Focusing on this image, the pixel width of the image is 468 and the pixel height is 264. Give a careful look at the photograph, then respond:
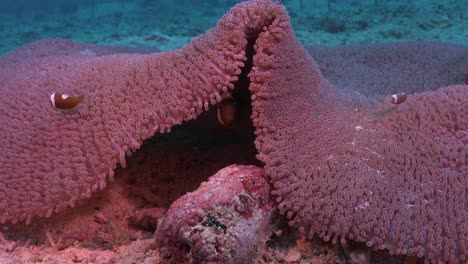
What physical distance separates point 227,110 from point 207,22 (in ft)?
27.7

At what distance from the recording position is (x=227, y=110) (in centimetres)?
223

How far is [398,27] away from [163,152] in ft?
20.8

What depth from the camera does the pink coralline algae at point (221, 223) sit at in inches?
61.6

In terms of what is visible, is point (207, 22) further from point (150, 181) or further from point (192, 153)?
point (150, 181)

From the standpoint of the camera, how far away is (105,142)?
75.7 inches

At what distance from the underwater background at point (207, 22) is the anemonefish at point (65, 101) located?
2.74m

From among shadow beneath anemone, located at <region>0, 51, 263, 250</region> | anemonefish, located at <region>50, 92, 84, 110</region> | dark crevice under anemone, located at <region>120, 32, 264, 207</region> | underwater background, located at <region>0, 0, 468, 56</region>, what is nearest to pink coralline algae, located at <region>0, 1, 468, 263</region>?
A: anemonefish, located at <region>50, 92, 84, 110</region>

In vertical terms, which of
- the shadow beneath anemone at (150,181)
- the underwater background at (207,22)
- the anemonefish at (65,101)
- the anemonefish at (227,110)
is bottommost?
the underwater background at (207,22)

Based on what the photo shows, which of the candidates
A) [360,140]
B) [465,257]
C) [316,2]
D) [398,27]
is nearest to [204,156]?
[360,140]

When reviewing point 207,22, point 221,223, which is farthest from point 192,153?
point 207,22

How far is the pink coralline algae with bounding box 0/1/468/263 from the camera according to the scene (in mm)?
1746

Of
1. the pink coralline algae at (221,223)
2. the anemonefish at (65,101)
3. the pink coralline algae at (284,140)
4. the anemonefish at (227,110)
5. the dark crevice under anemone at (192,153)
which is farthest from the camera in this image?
the dark crevice under anemone at (192,153)

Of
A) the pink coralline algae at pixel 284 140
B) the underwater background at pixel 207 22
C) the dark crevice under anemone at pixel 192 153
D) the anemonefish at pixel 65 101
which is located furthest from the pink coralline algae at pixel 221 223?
the underwater background at pixel 207 22

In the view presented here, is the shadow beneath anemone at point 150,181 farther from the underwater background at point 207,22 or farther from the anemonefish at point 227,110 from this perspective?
the underwater background at point 207,22
